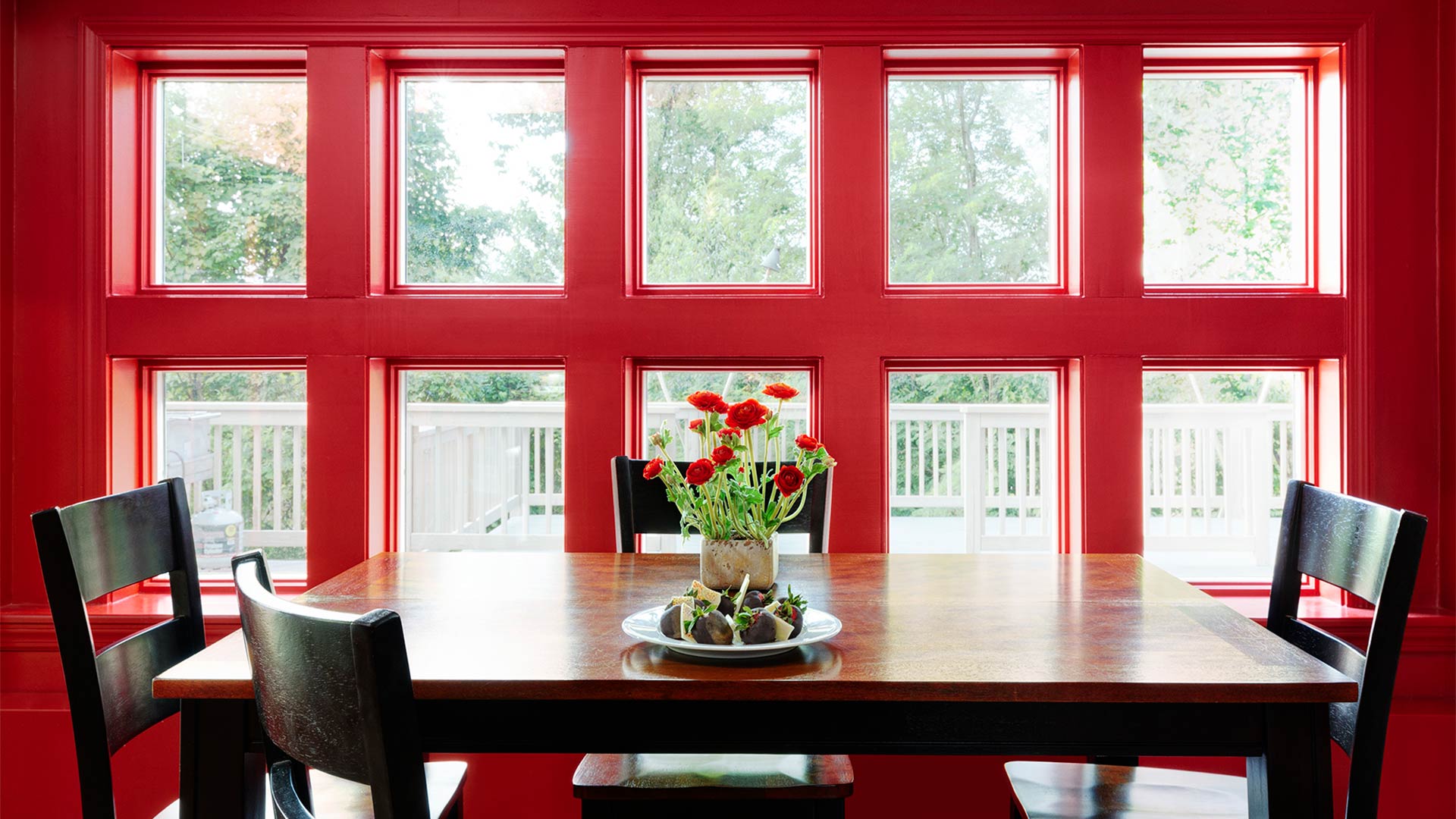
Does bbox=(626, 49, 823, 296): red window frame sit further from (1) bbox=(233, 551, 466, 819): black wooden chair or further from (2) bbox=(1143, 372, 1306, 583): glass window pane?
(1) bbox=(233, 551, 466, 819): black wooden chair

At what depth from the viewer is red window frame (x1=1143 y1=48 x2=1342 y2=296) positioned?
98.3 inches

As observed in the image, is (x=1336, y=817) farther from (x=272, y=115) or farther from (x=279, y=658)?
(x=272, y=115)

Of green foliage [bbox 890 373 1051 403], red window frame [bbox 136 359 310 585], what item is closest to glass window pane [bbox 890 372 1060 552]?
green foliage [bbox 890 373 1051 403]

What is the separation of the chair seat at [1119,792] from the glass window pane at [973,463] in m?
0.95

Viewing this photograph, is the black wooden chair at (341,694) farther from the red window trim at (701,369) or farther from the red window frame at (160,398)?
the red window frame at (160,398)

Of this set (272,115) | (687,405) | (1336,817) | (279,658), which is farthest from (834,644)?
(272,115)

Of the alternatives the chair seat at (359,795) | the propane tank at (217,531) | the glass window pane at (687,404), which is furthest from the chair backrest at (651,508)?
the propane tank at (217,531)

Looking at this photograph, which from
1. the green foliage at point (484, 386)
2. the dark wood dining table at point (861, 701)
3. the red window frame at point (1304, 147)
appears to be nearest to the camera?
the dark wood dining table at point (861, 701)

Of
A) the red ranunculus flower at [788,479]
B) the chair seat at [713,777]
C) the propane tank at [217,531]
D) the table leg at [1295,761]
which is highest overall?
the red ranunculus flower at [788,479]

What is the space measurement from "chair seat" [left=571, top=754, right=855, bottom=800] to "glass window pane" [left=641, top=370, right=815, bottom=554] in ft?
2.92

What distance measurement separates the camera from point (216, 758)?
1.18 m

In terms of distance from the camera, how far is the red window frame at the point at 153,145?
258cm

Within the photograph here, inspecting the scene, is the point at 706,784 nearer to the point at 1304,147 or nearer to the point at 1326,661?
Answer: the point at 1326,661

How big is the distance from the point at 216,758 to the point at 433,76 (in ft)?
6.66
